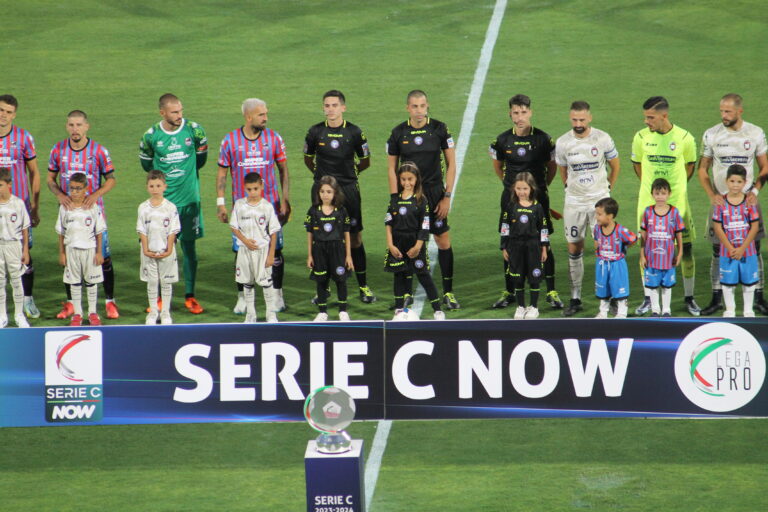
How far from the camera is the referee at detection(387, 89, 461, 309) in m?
11.6

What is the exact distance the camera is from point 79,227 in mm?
11203

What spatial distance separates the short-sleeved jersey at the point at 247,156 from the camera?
37.9 ft

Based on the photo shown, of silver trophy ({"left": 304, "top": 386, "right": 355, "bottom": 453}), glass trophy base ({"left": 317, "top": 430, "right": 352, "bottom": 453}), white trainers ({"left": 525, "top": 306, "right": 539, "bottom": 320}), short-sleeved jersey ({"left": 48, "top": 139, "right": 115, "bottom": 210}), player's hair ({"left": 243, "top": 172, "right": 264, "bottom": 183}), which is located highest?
short-sleeved jersey ({"left": 48, "top": 139, "right": 115, "bottom": 210})

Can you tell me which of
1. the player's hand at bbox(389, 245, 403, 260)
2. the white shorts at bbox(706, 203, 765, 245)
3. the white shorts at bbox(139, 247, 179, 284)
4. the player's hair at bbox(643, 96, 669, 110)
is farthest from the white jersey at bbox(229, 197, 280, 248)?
the white shorts at bbox(706, 203, 765, 245)

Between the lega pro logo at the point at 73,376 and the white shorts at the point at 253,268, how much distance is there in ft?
8.85

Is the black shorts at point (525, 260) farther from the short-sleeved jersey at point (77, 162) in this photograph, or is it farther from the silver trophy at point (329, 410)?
the silver trophy at point (329, 410)

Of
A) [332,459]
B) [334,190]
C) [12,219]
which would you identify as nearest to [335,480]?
[332,459]

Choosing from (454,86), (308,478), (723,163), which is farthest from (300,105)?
(308,478)

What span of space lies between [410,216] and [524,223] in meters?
1.00

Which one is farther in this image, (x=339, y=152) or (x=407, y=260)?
(x=339, y=152)

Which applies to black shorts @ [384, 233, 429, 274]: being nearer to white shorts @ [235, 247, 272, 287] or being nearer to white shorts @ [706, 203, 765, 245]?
white shorts @ [235, 247, 272, 287]

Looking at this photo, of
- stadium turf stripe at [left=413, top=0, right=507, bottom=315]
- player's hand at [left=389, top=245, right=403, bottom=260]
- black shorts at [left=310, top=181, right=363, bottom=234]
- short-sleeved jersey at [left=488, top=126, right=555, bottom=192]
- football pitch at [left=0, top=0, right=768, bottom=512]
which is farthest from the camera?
stadium turf stripe at [left=413, top=0, right=507, bottom=315]

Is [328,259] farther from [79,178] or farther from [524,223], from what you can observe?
[79,178]

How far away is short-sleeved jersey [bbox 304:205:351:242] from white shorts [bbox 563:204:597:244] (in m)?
2.03
